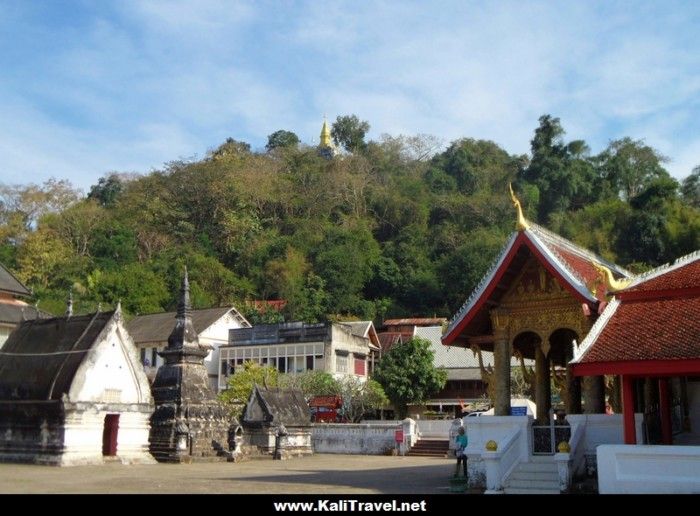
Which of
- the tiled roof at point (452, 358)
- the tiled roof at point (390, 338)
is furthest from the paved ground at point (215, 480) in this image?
the tiled roof at point (390, 338)

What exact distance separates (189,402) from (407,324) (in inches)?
1389

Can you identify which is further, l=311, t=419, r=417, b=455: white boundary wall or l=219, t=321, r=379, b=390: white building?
l=219, t=321, r=379, b=390: white building

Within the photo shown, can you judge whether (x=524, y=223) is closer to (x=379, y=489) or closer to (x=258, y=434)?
(x=379, y=489)

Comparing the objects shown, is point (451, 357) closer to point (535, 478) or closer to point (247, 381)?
point (247, 381)

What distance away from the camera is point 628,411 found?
43.3 ft

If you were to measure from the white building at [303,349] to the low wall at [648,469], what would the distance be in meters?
36.4

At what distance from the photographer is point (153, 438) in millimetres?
26891

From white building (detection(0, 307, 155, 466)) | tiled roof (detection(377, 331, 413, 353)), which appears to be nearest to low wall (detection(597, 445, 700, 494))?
white building (detection(0, 307, 155, 466))

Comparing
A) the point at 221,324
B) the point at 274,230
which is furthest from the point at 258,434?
the point at 274,230

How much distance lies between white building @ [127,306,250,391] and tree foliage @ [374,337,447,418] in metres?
14.7

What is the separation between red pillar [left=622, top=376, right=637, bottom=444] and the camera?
1316cm

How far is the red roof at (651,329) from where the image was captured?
12305 mm

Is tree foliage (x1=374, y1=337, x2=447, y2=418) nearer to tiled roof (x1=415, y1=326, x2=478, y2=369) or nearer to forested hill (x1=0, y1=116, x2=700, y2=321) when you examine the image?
tiled roof (x1=415, y1=326, x2=478, y2=369)
